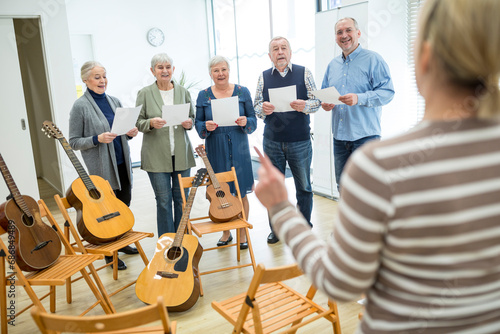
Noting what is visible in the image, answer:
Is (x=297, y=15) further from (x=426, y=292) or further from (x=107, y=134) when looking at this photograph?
(x=426, y=292)

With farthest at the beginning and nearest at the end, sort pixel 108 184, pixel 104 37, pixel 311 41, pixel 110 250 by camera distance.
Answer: pixel 104 37 < pixel 311 41 < pixel 108 184 < pixel 110 250

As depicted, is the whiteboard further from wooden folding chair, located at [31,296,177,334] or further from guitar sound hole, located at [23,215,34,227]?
wooden folding chair, located at [31,296,177,334]

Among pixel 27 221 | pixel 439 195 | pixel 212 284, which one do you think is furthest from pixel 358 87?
pixel 439 195

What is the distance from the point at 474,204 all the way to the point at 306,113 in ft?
9.24

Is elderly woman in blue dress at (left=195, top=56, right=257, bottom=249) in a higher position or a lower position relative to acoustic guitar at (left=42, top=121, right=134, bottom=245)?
higher

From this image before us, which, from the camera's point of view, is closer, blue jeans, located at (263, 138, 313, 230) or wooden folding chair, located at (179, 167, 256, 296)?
wooden folding chair, located at (179, 167, 256, 296)

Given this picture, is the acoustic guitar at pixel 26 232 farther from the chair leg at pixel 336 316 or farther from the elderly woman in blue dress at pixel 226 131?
the chair leg at pixel 336 316

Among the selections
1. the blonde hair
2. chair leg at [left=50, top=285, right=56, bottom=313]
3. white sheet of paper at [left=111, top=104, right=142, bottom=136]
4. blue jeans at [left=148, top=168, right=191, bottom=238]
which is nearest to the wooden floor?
chair leg at [left=50, top=285, right=56, bottom=313]

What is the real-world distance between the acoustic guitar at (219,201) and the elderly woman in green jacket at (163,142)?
30 centimetres

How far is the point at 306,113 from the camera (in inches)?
135

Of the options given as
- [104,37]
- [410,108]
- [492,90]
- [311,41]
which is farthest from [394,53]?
[104,37]

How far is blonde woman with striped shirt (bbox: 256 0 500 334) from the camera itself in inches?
24.7

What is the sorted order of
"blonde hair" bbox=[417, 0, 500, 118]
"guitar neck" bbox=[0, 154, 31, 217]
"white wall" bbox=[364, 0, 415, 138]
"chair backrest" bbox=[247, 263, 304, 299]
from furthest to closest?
"white wall" bbox=[364, 0, 415, 138] < "guitar neck" bbox=[0, 154, 31, 217] < "chair backrest" bbox=[247, 263, 304, 299] < "blonde hair" bbox=[417, 0, 500, 118]

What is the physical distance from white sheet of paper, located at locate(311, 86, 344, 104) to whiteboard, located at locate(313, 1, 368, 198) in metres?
1.26
